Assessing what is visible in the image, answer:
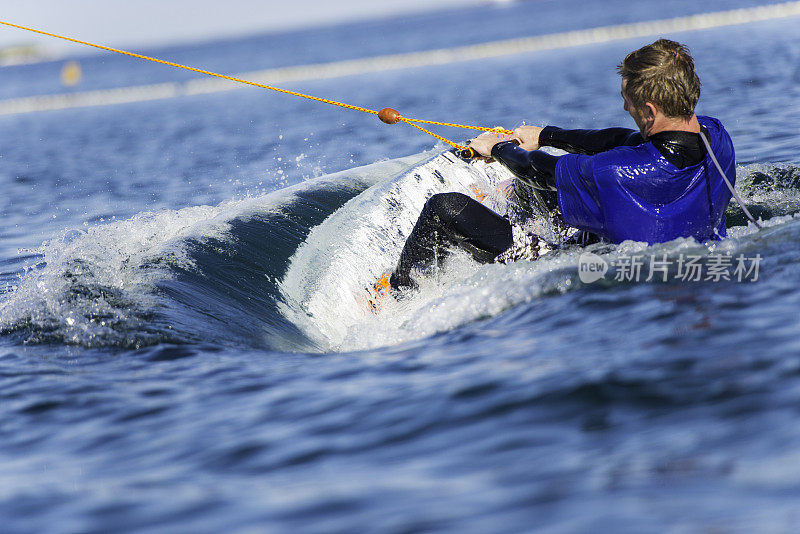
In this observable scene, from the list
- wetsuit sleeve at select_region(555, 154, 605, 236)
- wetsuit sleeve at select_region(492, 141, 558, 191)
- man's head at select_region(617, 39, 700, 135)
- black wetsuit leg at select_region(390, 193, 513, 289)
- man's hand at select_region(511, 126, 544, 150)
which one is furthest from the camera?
man's hand at select_region(511, 126, 544, 150)

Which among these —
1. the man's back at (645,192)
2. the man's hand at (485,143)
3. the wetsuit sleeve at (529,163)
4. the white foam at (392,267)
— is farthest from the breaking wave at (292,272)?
the man's hand at (485,143)

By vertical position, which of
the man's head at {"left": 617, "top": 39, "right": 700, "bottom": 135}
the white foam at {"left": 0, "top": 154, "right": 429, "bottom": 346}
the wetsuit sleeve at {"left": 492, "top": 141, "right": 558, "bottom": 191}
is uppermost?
the man's head at {"left": 617, "top": 39, "right": 700, "bottom": 135}

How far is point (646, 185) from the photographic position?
4809mm

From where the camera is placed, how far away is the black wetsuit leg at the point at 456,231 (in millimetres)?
5566

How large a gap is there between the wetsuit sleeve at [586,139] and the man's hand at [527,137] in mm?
34

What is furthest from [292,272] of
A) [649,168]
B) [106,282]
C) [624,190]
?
[649,168]

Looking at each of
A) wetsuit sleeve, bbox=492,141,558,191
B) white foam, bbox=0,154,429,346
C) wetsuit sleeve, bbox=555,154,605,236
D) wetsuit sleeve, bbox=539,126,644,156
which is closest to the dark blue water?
white foam, bbox=0,154,429,346

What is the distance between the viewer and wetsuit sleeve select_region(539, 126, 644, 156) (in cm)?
552

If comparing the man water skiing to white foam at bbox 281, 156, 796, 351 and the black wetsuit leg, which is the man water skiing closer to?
the black wetsuit leg

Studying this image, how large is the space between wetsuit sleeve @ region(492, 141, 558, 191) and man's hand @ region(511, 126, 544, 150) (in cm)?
25

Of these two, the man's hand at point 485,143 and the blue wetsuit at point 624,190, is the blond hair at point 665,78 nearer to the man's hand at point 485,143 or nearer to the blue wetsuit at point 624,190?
the blue wetsuit at point 624,190

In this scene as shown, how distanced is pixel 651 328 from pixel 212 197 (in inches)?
394

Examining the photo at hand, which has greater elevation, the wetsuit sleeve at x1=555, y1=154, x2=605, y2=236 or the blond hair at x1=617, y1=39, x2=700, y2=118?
the blond hair at x1=617, y1=39, x2=700, y2=118

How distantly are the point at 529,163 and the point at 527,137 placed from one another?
591 millimetres
